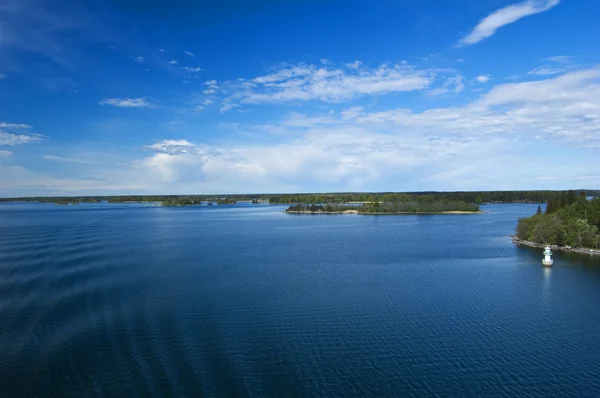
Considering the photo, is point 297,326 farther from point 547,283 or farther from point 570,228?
point 570,228

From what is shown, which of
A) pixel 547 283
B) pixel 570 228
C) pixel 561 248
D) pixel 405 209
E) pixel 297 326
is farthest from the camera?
pixel 405 209

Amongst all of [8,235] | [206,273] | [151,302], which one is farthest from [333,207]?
[151,302]

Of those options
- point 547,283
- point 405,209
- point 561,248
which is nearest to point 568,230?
point 561,248

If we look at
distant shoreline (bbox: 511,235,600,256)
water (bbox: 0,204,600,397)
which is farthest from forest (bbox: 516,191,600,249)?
water (bbox: 0,204,600,397)

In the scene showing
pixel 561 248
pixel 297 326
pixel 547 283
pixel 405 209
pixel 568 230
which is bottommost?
pixel 297 326

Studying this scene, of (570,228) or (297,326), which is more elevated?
(570,228)
